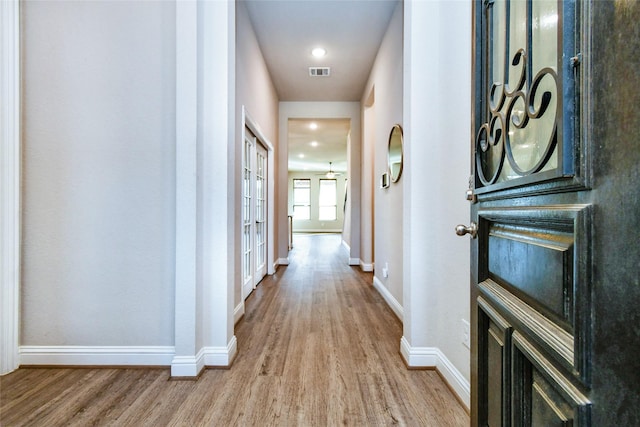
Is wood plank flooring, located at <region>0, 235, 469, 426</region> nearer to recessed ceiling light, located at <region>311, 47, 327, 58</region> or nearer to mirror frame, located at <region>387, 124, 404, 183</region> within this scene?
mirror frame, located at <region>387, 124, 404, 183</region>

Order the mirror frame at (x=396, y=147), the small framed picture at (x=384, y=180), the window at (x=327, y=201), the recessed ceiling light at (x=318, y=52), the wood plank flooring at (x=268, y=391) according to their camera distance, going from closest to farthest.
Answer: the wood plank flooring at (x=268, y=391), the mirror frame at (x=396, y=147), the small framed picture at (x=384, y=180), the recessed ceiling light at (x=318, y=52), the window at (x=327, y=201)

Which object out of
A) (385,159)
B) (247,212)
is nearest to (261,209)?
(247,212)

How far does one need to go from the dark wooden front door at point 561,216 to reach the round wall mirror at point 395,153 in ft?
6.39

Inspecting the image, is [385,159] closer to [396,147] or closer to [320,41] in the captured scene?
[396,147]

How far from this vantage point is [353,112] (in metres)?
5.54

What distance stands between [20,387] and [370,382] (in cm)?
199

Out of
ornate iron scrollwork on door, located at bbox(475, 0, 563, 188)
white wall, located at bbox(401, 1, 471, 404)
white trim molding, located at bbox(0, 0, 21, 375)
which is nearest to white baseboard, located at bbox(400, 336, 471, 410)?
white wall, located at bbox(401, 1, 471, 404)

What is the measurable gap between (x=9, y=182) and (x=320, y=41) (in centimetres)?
311

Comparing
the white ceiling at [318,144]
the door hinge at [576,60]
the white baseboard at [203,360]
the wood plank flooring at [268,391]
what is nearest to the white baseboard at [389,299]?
the wood plank flooring at [268,391]

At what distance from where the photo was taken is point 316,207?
14.4 meters

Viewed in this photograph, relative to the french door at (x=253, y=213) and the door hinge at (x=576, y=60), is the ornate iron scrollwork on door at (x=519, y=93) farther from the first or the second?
the french door at (x=253, y=213)

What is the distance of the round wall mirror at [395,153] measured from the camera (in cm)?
287

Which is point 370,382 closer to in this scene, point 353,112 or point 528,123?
point 528,123

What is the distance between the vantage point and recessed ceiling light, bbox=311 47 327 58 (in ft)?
12.3
